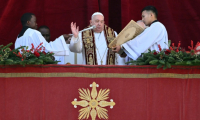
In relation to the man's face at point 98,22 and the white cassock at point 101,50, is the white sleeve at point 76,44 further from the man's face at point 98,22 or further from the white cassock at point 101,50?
the man's face at point 98,22

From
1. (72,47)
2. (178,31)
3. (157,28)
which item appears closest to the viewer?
(157,28)

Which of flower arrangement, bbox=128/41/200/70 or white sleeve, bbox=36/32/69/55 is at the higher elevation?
white sleeve, bbox=36/32/69/55

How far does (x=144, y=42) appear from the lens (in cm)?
586

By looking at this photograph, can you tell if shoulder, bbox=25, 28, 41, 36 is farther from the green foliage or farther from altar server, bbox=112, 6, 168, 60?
the green foliage

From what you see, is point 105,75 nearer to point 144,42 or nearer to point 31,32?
point 144,42

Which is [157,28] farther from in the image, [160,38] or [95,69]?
[95,69]

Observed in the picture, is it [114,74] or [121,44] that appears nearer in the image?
[114,74]

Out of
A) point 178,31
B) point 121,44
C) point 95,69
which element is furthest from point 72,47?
point 178,31
